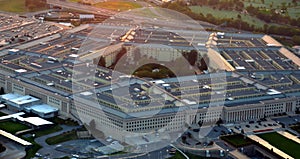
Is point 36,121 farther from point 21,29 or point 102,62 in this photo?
point 21,29

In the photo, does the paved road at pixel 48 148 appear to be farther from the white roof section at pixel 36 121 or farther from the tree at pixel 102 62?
the tree at pixel 102 62

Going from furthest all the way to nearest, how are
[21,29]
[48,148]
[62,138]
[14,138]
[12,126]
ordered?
[21,29] → [12,126] → [62,138] → [14,138] → [48,148]

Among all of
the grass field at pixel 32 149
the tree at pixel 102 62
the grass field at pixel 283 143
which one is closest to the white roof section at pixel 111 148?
the grass field at pixel 32 149

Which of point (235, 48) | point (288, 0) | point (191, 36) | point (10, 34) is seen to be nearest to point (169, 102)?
point (235, 48)

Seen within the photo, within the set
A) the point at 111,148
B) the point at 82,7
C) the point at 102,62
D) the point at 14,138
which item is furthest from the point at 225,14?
the point at 14,138

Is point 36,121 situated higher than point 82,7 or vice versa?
point 82,7

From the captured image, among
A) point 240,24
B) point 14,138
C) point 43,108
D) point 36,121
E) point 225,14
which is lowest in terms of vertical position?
point 14,138
